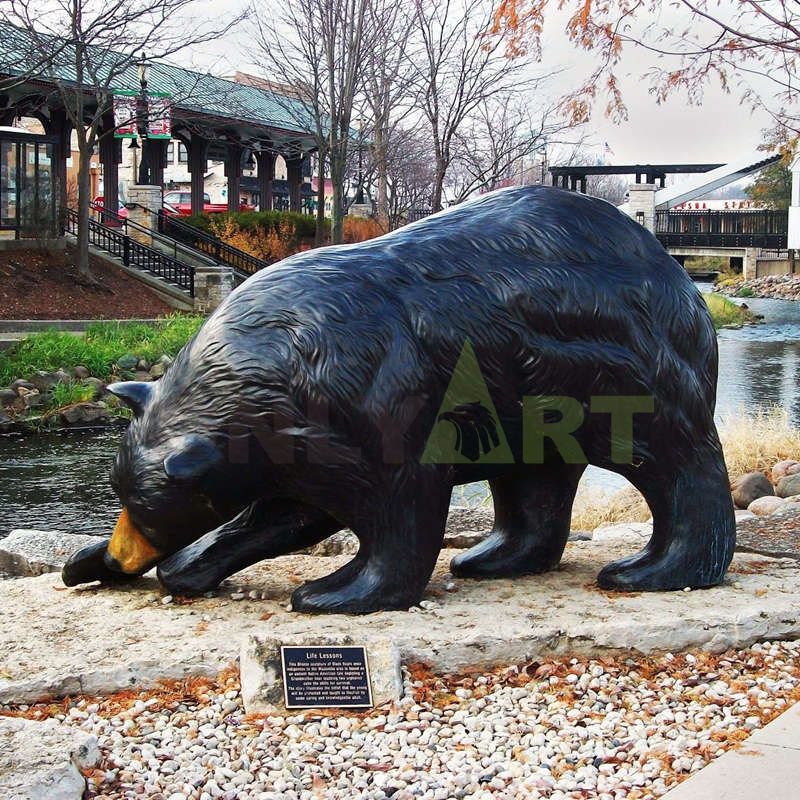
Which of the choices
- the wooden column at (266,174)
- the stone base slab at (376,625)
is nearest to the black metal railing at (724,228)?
the wooden column at (266,174)

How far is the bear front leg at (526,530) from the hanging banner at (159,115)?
67.6 ft

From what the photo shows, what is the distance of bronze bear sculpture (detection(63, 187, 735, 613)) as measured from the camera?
14.0 ft

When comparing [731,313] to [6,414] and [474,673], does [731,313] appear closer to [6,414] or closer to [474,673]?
[6,414]

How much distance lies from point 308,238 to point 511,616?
2749cm

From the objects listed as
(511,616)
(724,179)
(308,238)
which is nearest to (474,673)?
(511,616)

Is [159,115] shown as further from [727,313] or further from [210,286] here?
[727,313]

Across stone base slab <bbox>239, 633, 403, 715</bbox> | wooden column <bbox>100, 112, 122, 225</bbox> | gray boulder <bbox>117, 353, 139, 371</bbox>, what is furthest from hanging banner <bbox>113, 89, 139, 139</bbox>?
stone base slab <bbox>239, 633, 403, 715</bbox>

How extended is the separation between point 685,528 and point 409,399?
138 centimetres

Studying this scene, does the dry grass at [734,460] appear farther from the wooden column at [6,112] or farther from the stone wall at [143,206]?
the stone wall at [143,206]

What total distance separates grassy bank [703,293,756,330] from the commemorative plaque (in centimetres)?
2765

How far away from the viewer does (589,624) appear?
4.33 m

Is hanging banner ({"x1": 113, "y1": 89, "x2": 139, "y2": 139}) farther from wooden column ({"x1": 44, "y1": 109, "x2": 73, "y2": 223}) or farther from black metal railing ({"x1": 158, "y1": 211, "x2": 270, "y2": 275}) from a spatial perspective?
black metal railing ({"x1": 158, "y1": 211, "x2": 270, "y2": 275})

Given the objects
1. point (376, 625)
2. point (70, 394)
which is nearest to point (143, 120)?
point (70, 394)

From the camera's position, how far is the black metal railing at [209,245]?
2767cm
